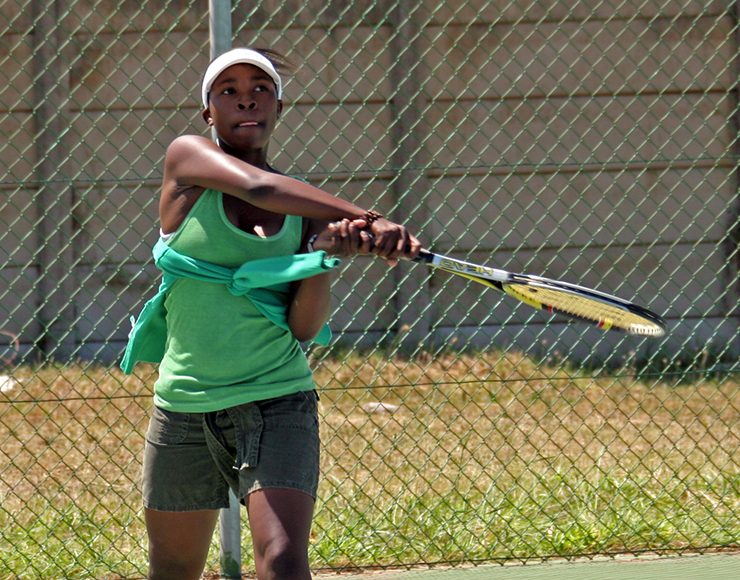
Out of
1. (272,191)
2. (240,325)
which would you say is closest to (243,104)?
(272,191)

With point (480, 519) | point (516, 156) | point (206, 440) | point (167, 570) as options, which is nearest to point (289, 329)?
point (206, 440)

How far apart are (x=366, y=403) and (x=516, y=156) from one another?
1949 millimetres

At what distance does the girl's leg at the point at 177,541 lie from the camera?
7.27 ft

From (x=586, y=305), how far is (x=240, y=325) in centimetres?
99

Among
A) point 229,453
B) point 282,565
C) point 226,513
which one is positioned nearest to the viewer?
point 282,565

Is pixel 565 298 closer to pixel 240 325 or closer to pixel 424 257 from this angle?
pixel 424 257

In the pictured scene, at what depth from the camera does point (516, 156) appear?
5.90m

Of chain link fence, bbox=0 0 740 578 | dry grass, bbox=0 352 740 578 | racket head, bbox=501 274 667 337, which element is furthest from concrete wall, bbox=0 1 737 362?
racket head, bbox=501 274 667 337

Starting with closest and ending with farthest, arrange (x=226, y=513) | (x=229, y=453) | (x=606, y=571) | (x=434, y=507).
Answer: (x=229, y=453)
(x=226, y=513)
(x=606, y=571)
(x=434, y=507)

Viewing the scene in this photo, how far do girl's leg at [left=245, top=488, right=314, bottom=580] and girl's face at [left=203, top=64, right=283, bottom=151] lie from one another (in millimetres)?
867

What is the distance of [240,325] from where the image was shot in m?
2.13

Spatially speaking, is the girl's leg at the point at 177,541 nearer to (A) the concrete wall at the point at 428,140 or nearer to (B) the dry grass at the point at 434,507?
(B) the dry grass at the point at 434,507

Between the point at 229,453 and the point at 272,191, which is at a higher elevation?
the point at 272,191

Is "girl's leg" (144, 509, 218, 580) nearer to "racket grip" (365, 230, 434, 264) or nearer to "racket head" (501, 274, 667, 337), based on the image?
"racket grip" (365, 230, 434, 264)
